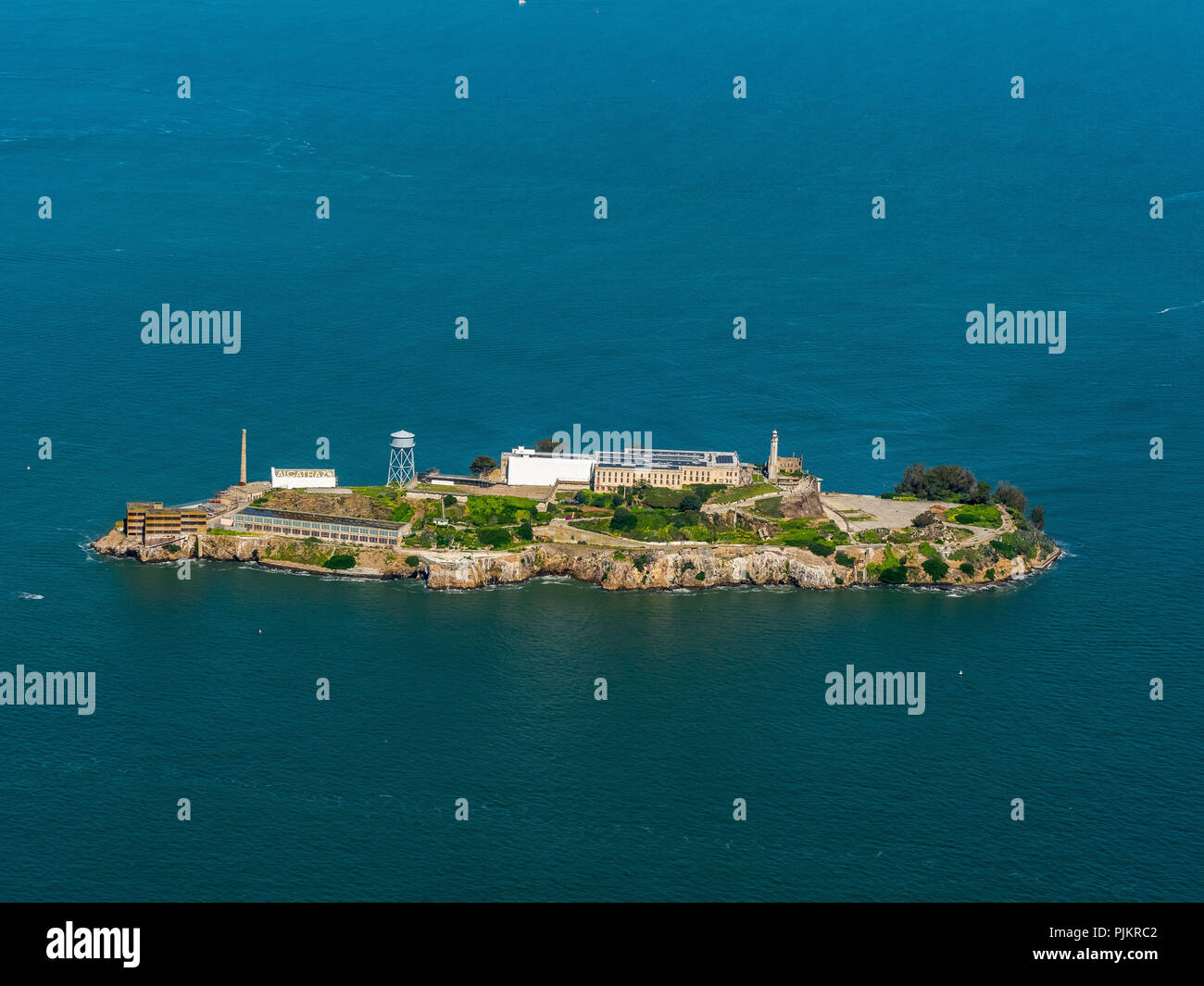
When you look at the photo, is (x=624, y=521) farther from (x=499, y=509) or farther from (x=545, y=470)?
(x=545, y=470)

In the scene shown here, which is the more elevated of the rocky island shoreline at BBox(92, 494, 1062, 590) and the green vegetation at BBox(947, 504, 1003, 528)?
the green vegetation at BBox(947, 504, 1003, 528)

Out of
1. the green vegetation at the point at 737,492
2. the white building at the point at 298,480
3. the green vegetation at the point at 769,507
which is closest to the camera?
the green vegetation at the point at 769,507

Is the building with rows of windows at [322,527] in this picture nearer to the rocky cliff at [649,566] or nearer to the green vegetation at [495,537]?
the rocky cliff at [649,566]

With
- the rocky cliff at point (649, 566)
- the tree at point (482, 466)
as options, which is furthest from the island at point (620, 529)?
the tree at point (482, 466)

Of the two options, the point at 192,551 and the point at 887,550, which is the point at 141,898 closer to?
the point at 192,551

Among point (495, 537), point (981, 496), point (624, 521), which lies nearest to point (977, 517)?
point (981, 496)

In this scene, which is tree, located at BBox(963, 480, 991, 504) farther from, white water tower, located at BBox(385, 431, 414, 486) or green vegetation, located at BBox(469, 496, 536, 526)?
white water tower, located at BBox(385, 431, 414, 486)

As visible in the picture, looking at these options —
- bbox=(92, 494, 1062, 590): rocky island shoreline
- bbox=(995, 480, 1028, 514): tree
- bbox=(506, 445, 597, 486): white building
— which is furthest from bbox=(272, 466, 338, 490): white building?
bbox=(995, 480, 1028, 514): tree
